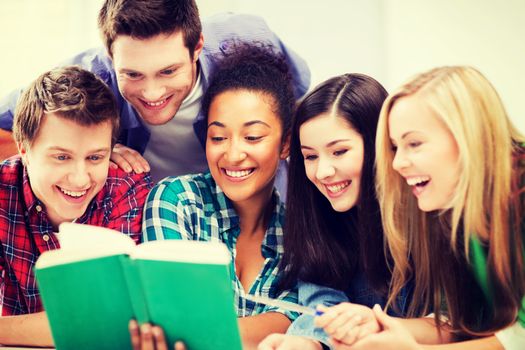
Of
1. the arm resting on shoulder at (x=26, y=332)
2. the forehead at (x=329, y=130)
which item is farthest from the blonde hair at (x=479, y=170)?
the arm resting on shoulder at (x=26, y=332)

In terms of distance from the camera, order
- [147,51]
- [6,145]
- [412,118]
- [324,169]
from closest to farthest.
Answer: [412,118]
[324,169]
[147,51]
[6,145]

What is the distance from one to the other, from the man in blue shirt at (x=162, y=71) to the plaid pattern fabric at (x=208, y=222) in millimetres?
122

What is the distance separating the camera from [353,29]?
133 cm

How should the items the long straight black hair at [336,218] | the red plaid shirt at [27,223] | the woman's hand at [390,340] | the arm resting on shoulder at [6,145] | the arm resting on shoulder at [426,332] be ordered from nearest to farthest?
the woman's hand at [390,340]
the arm resting on shoulder at [426,332]
the long straight black hair at [336,218]
the red plaid shirt at [27,223]
the arm resting on shoulder at [6,145]

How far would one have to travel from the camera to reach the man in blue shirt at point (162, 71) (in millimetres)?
1277

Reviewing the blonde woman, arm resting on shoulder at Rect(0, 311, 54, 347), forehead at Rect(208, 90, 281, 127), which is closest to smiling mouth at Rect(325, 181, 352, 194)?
the blonde woman

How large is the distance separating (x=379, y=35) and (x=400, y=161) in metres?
0.41

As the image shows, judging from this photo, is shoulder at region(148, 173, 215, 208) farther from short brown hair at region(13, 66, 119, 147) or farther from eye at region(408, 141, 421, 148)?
eye at region(408, 141, 421, 148)

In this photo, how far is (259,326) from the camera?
1220mm

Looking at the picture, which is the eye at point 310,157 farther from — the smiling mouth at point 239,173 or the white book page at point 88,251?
the white book page at point 88,251

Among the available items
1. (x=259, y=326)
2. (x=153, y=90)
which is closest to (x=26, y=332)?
(x=259, y=326)

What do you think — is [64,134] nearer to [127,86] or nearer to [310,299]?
[127,86]

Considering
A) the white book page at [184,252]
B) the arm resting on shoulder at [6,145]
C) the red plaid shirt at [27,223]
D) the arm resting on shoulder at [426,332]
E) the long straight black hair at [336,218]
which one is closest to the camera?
the white book page at [184,252]

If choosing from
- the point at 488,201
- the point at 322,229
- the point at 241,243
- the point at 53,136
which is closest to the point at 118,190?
the point at 53,136
